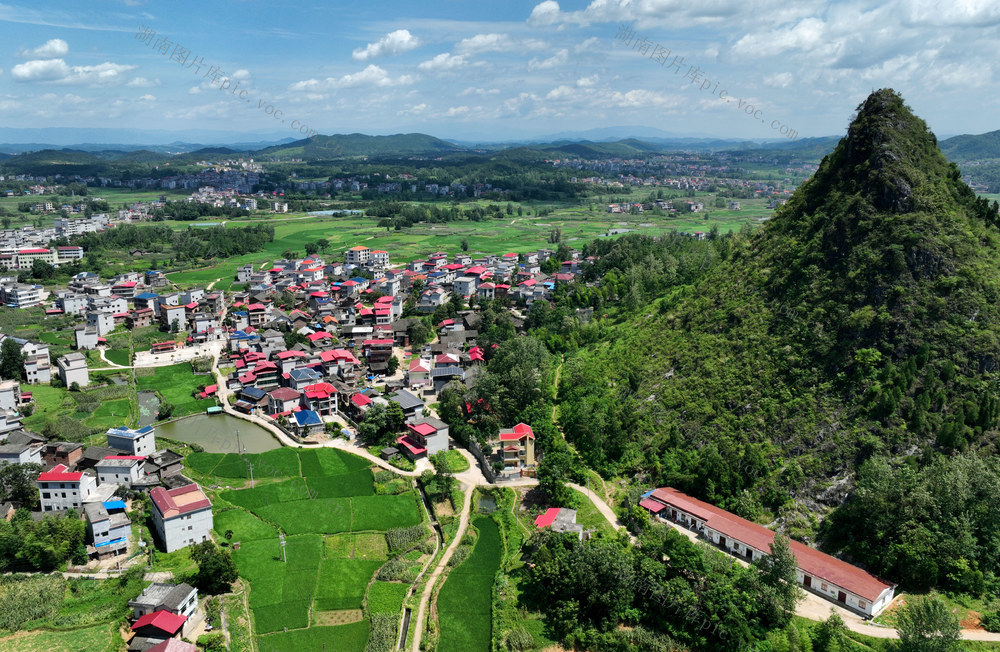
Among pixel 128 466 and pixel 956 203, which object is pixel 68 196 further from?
pixel 956 203

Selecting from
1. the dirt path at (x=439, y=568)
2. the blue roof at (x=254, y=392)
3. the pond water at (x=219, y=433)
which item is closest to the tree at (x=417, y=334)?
the blue roof at (x=254, y=392)

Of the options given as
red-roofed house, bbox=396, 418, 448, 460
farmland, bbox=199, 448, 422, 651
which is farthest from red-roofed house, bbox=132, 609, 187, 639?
red-roofed house, bbox=396, 418, 448, 460

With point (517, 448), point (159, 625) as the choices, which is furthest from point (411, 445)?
point (159, 625)

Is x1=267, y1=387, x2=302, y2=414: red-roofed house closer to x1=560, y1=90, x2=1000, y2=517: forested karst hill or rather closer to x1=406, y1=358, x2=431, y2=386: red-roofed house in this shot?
x1=406, y1=358, x2=431, y2=386: red-roofed house

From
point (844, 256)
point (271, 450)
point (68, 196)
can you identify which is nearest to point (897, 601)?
point (844, 256)

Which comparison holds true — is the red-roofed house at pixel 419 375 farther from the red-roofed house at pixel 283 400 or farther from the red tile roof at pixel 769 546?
the red tile roof at pixel 769 546

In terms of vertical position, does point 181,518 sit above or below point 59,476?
below

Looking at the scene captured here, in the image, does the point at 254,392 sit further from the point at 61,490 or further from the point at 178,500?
the point at 178,500
